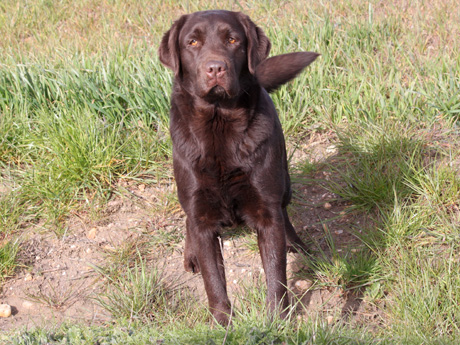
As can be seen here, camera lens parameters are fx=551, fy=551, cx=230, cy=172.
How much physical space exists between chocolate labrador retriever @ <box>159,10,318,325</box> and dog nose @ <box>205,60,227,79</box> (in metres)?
0.07

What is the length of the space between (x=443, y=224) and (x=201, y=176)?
152 cm

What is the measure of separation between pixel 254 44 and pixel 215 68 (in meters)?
0.40

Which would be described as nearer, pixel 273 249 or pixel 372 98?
pixel 273 249

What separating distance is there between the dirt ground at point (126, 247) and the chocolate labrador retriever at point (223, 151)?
0.49m

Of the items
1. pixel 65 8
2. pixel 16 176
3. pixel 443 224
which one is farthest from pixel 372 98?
pixel 65 8

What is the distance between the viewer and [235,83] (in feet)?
8.61

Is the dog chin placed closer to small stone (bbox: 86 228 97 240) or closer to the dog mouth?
the dog mouth

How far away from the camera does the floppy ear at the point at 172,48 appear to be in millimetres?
2810

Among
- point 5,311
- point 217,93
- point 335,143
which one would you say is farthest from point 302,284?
point 5,311

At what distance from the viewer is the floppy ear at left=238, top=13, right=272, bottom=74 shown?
2.81 meters

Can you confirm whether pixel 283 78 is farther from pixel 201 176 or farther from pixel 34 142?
pixel 34 142

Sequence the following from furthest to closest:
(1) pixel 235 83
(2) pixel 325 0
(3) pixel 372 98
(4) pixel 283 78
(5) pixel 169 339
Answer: (2) pixel 325 0 → (3) pixel 372 98 → (4) pixel 283 78 → (1) pixel 235 83 → (5) pixel 169 339

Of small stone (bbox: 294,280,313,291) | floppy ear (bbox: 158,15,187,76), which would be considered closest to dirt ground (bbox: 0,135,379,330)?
small stone (bbox: 294,280,313,291)

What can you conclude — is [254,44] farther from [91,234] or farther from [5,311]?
[5,311]
